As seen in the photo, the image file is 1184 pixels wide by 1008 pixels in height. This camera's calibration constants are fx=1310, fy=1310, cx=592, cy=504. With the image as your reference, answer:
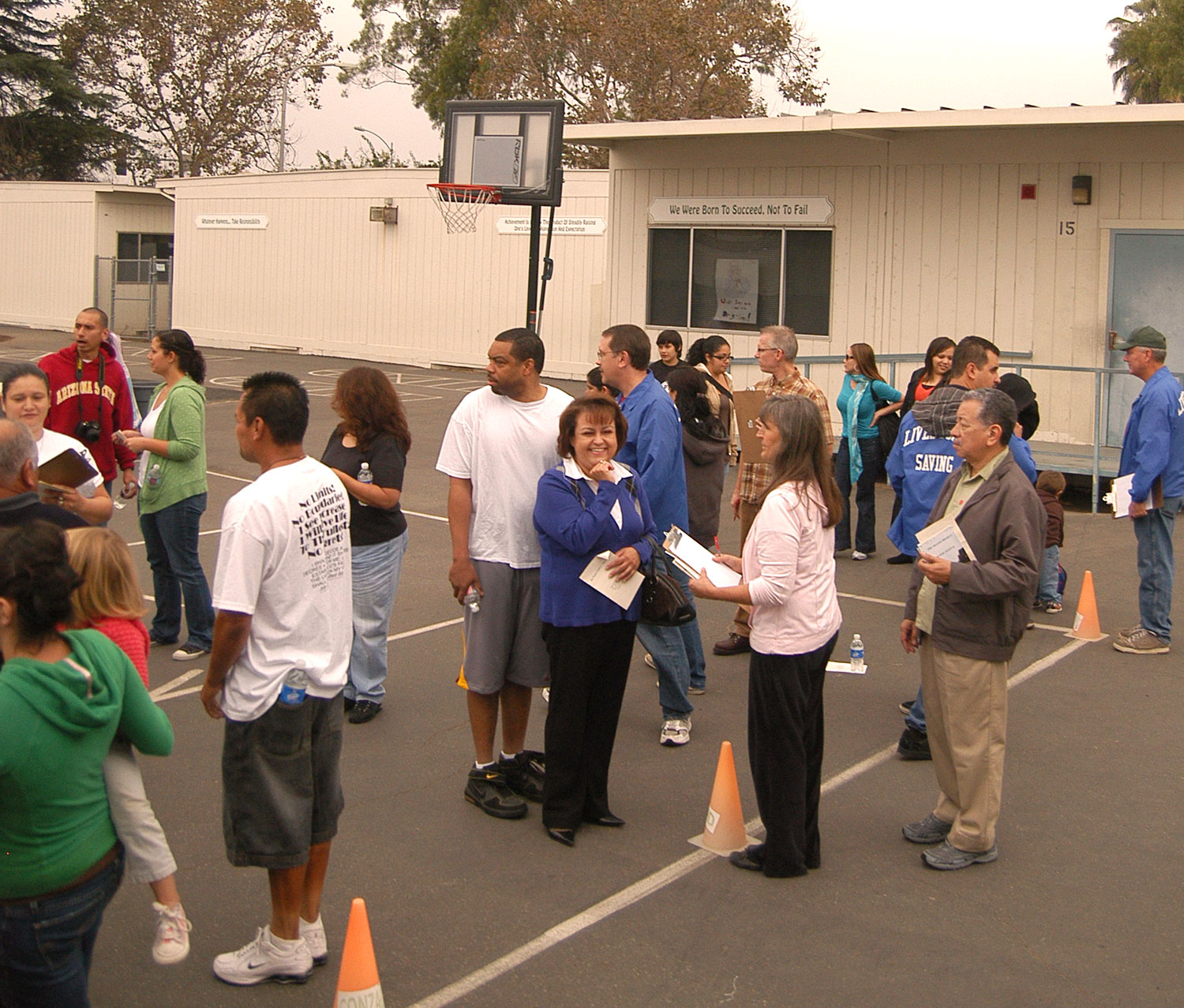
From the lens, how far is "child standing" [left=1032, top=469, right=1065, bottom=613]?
866 centimetres

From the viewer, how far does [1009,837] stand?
207 inches

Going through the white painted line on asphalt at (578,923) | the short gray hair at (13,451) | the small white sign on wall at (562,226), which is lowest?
the white painted line on asphalt at (578,923)

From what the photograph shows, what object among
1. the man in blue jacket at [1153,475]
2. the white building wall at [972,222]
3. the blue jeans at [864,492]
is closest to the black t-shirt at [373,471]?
the man in blue jacket at [1153,475]

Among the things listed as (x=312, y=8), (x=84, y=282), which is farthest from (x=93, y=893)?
(x=312, y=8)

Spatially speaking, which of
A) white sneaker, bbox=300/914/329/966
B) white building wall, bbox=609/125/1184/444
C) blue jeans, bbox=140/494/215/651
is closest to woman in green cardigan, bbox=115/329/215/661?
blue jeans, bbox=140/494/215/651

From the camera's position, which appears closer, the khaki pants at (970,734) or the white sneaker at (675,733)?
the khaki pants at (970,734)

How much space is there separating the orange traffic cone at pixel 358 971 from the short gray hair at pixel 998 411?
2.86 meters

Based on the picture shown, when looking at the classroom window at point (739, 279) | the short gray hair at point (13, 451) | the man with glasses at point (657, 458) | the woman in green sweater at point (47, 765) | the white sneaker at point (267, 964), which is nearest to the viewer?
the woman in green sweater at point (47, 765)

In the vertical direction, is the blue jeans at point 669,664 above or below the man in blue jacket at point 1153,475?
below

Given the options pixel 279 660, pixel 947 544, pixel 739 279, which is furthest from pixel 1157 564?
pixel 739 279

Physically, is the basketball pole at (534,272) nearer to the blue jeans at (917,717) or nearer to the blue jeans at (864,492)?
the blue jeans at (864,492)

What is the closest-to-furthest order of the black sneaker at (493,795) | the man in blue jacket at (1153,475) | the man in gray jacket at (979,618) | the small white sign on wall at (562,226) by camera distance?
1. the man in gray jacket at (979,618)
2. the black sneaker at (493,795)
3. the man in blue jacket at (1153,475)
4. the small white sign on wall at (562,226)

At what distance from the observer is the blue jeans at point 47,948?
300 cm

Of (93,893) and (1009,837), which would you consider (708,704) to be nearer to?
(1009,837)
